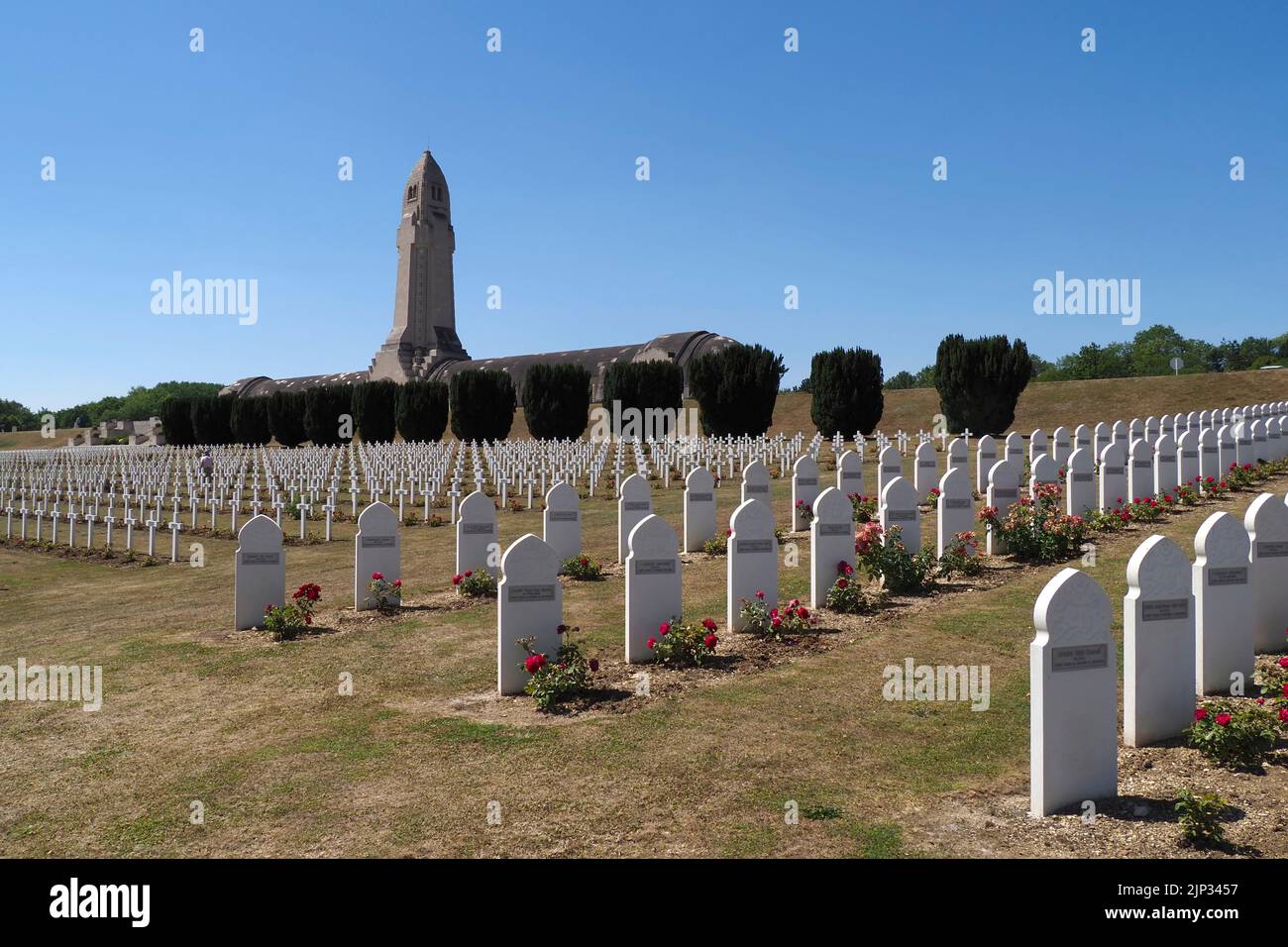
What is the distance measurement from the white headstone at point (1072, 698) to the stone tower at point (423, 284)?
73437 mm

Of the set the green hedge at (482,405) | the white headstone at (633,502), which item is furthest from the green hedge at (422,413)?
the white headstone at (633,502)

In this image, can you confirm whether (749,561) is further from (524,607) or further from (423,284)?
(423,284)

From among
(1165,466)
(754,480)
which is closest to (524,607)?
(754,480)

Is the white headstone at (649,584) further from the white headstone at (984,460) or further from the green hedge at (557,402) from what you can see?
the green hedge at (557,402)

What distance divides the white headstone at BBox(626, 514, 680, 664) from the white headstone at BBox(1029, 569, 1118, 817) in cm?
392

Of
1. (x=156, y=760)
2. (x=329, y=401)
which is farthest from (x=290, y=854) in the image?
(x=329, y=401)

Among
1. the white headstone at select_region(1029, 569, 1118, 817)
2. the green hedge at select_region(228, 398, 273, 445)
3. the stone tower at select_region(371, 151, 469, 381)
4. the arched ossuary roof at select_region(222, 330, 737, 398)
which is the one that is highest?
the stone tower at select_region(371, 151, 469, 381)

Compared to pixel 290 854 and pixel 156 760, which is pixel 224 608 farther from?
→ pixel 290 854

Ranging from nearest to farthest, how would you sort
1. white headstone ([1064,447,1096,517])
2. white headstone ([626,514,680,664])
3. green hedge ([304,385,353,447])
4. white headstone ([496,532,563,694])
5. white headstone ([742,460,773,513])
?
1. white headstone ([496,532,563,694])
2. white headstone ([626,514,680,664])
3. white headstone ([1064,447,1096,517])
4. white headstone ([742,460,773,513])
5. green hedge ([304,385,353,447])

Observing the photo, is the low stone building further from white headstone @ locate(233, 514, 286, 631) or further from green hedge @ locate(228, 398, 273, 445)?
white headstone @ locate(233, 514, 286, 631)

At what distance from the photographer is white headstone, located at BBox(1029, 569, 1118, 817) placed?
14.9 feet

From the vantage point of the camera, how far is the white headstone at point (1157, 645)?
17.5 feet

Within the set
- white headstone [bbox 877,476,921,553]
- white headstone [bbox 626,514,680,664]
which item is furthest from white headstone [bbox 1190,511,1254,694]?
white headstone [bbox 877,476,921,553]

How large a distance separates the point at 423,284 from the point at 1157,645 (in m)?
77.6
